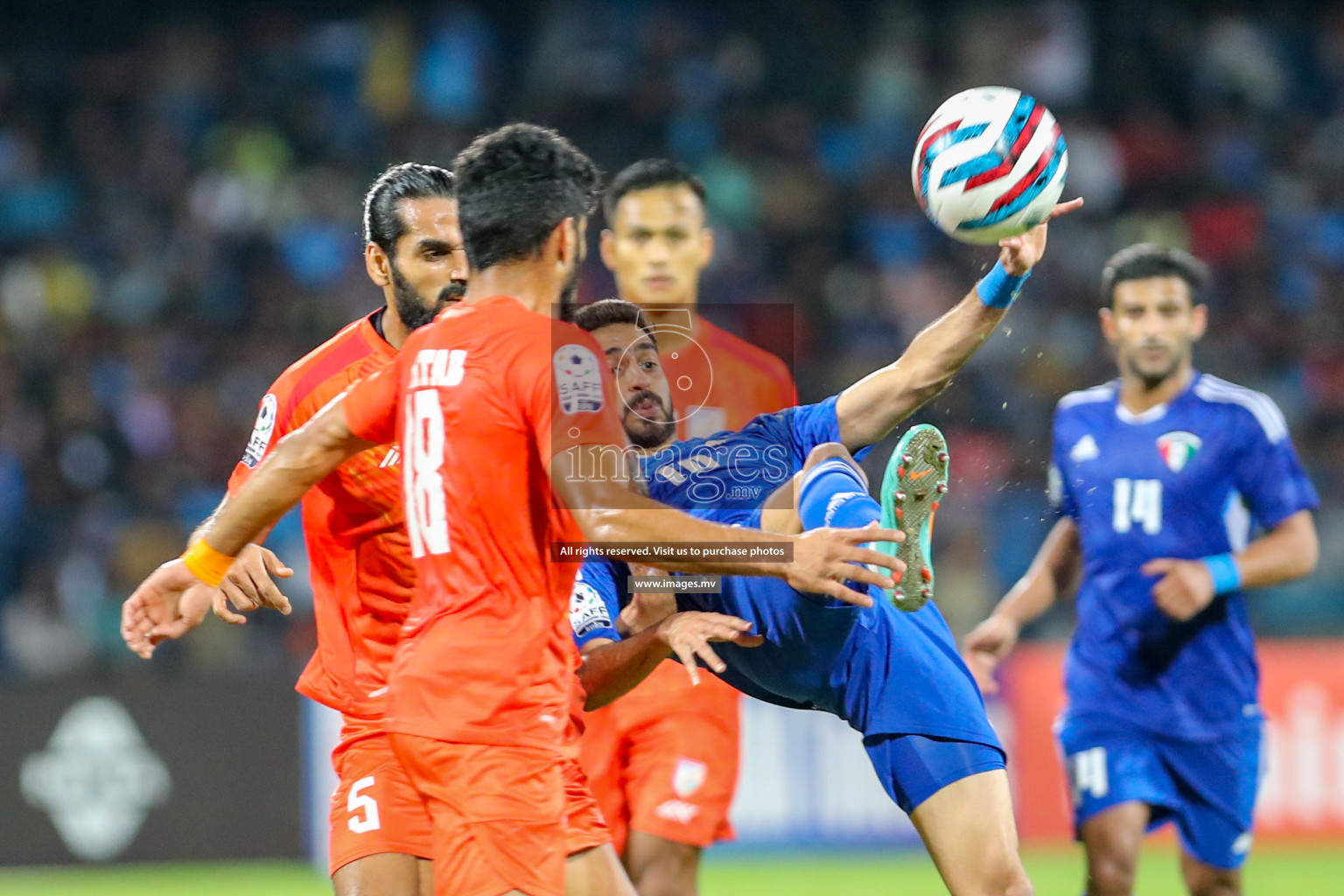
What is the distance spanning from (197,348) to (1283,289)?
9.18 meters

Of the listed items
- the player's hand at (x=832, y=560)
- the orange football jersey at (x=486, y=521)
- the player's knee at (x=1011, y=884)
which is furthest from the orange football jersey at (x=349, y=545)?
the player's knee at (x=1011, y=884)

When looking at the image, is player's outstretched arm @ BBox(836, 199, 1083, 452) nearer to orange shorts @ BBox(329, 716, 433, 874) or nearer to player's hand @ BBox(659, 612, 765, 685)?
player's hand @ BBox(659, 612, 765, 685)

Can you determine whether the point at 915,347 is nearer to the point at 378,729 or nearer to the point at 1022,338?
the point at 378,729

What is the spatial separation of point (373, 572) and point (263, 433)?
0.51m

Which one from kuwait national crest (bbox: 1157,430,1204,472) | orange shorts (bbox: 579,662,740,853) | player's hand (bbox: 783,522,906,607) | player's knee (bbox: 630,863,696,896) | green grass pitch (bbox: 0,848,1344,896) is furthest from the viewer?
green grass pitch (bbox: 0,848,1344,896)

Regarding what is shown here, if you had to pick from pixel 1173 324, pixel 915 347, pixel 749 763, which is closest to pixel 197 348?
pixel 749 763

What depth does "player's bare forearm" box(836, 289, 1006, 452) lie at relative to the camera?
14.8 ft

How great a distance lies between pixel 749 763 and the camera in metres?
9.85

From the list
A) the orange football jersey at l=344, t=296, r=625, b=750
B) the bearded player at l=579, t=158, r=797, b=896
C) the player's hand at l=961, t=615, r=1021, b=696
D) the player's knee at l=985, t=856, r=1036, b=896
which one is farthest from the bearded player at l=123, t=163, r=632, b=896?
the player's hand at l=961, t=615, r=1021, b=696

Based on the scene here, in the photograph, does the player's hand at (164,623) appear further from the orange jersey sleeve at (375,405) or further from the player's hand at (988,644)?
the player's hand at (988,644)

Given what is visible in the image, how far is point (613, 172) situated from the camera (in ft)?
49.2

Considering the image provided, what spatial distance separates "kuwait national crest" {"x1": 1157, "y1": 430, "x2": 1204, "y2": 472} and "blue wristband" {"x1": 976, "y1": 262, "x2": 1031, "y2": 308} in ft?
7.15

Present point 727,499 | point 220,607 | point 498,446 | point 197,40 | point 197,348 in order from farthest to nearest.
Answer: point 197,40
point 197,348
point 727,499
point 220,607
point 498,446

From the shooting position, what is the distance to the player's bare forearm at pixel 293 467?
372 centimetres
